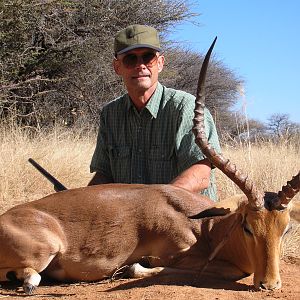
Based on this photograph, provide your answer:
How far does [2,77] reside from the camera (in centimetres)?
1334

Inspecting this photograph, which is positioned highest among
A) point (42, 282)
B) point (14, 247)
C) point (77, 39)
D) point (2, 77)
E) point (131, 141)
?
point (77, 39)

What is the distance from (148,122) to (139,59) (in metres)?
0.61

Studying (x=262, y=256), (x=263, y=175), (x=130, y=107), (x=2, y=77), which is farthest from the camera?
(x=2, y=77)

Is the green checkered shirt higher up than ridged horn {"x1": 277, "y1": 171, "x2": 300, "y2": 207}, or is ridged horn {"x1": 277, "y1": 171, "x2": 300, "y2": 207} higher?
the green checkered shirt

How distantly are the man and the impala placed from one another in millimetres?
734

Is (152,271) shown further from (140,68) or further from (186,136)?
(140,68)

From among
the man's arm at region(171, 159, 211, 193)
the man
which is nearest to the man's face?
the man

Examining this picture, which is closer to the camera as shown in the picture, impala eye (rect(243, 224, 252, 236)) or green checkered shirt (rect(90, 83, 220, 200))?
impala eye (rect(243, 224, 252, 236))

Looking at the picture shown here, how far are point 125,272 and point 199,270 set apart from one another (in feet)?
1.98

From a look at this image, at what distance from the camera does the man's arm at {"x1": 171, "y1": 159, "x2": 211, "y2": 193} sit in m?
5.23

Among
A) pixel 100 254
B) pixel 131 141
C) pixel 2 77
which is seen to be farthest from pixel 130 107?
pixel 2 77

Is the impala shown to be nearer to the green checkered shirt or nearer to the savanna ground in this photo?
the savanna ground

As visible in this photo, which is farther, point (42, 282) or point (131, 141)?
point (131, 141)

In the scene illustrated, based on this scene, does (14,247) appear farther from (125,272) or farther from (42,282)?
(125,272)
